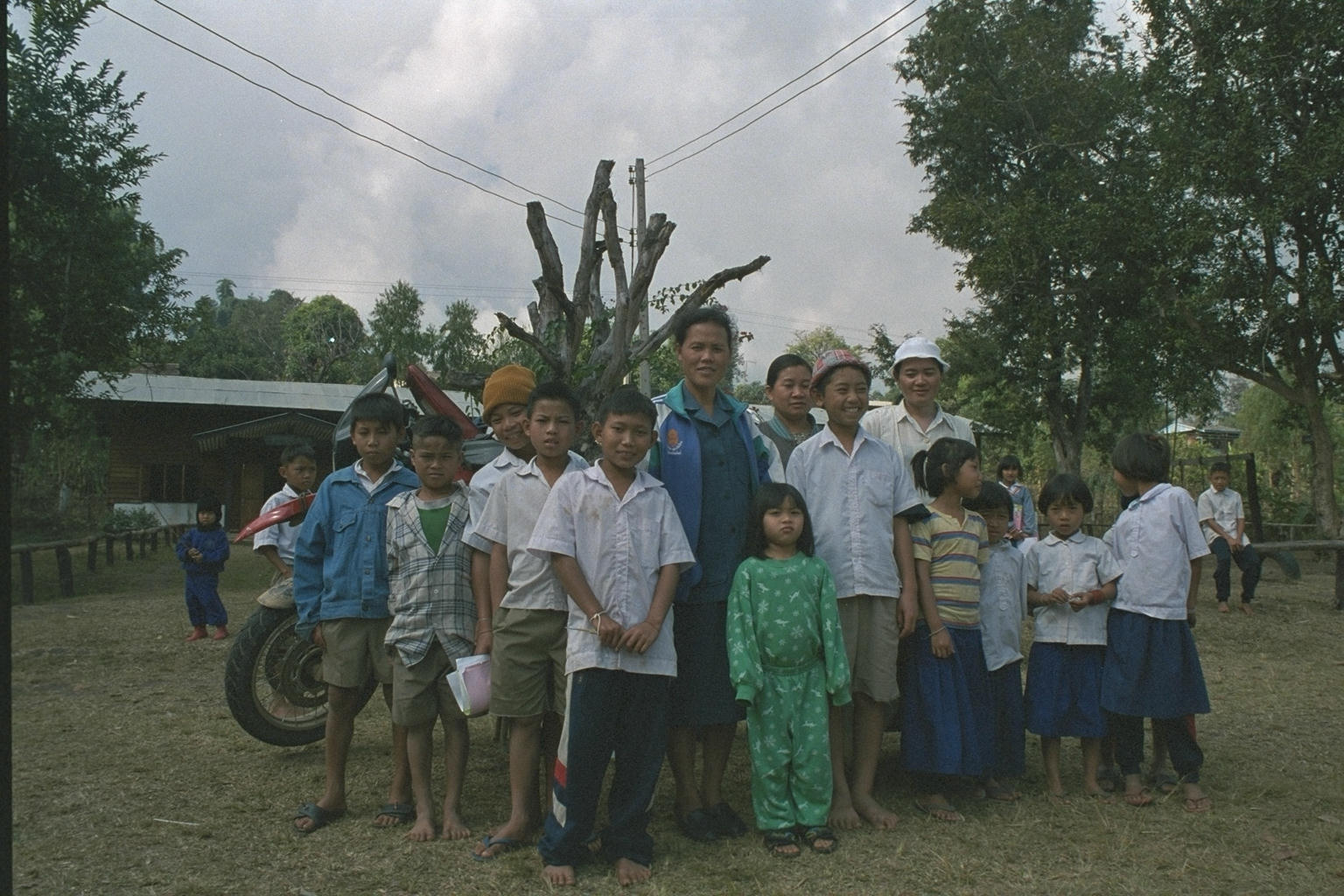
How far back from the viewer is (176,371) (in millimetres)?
33469

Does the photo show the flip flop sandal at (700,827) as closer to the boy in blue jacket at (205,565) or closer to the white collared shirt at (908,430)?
the white collared shirt at (908,430)

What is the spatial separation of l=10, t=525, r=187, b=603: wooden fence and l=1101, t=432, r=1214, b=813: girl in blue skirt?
5573mm

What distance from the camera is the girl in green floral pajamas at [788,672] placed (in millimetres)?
3414

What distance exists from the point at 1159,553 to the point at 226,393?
885 inches

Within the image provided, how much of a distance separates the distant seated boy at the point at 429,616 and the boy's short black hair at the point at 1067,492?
242cm

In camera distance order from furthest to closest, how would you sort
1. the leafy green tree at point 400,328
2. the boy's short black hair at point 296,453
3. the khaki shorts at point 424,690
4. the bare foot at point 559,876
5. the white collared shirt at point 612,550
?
the leafy green tree at point 400,328
the boy's short black hair at point 296,453
the khaki shorts at point 424,690
the white collared shirt at point 612,550
the bare foot at point 559,876

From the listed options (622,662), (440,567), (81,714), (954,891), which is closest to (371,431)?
(440,567)

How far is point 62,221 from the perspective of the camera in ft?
36.0

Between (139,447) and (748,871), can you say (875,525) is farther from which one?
(139,447)

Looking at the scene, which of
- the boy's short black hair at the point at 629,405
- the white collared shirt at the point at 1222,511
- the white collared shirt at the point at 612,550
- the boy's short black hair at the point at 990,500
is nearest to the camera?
the white collared shirt at the point at 612,550

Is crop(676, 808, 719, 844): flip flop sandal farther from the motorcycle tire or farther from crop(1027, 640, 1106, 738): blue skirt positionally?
the motorcycle tire

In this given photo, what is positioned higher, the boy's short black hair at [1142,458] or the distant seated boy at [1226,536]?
the boy's short black hair at [1142,458]

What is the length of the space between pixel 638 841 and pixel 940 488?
1.79m

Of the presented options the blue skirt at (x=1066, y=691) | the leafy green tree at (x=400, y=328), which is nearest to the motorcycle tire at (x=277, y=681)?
the blue skirt at (x=1066, y=691)
